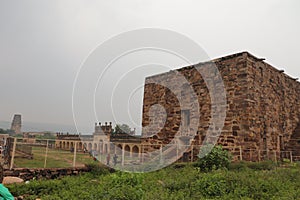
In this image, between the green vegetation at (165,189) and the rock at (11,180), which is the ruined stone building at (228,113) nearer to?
the rock at (11,180)

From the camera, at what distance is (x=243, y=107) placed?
39.2 feet

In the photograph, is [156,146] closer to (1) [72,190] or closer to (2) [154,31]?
(2) [154,31]

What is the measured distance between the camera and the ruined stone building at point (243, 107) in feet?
39.2

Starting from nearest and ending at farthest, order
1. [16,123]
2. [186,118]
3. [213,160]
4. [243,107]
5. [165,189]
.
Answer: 1. [165,189]
2. [213,160]
3. [243,107]
4. [186,118]
5. [16,123]

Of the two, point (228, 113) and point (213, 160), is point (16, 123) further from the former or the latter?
point (213, 160)

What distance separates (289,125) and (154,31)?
11371mm

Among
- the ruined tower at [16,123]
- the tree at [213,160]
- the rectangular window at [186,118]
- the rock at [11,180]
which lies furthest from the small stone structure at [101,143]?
the ruined tower at [16,123]

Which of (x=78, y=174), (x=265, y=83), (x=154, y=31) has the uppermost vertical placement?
(x=154, y=31)

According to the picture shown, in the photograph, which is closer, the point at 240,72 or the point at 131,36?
the point at 131,36

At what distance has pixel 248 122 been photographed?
11734mm

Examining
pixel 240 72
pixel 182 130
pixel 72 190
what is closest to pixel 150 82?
pixel 182 130

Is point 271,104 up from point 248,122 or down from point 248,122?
up

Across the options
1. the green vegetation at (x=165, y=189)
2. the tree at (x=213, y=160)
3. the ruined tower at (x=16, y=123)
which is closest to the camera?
the green vegetation at (x=165, y=189)

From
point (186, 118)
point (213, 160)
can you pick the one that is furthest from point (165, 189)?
point (186, 118)
